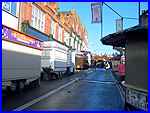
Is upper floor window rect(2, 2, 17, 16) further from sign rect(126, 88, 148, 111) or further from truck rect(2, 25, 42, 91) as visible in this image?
sign rect(126, 88, 148, 111)

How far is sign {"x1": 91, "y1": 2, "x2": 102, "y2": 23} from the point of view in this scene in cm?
2177

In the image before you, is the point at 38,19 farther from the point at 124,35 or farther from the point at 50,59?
the point at 124,35

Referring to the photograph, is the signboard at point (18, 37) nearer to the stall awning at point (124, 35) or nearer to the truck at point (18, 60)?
the truck at point (18, 60)

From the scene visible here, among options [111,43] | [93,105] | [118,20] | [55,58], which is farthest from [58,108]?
[55,58]

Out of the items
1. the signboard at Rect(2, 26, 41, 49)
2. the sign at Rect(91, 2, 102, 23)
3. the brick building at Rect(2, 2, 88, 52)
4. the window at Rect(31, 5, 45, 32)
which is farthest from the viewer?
the window at Rect(31, 5, 45, 32)

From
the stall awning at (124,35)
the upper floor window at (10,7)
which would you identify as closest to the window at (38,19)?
the upper floor window at (10,7)

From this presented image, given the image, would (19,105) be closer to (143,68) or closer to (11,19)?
(143,68)

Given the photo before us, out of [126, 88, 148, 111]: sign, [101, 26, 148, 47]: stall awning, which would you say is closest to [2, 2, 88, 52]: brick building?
[101, 26, 148, 47]: stall awning

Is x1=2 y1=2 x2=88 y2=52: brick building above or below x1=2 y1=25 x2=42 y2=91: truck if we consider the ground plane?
above

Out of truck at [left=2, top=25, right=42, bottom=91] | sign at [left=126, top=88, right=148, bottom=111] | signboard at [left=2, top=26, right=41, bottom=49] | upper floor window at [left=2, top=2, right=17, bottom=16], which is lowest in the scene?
sign at [left=126, top=88, right=148, bottom=111]

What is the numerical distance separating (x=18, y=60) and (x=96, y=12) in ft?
17.8

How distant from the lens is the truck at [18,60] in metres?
17.7

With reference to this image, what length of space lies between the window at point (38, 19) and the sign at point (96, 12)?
2128cm

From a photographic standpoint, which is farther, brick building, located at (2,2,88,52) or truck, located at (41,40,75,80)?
brick building, located at (2,2,88,52)
